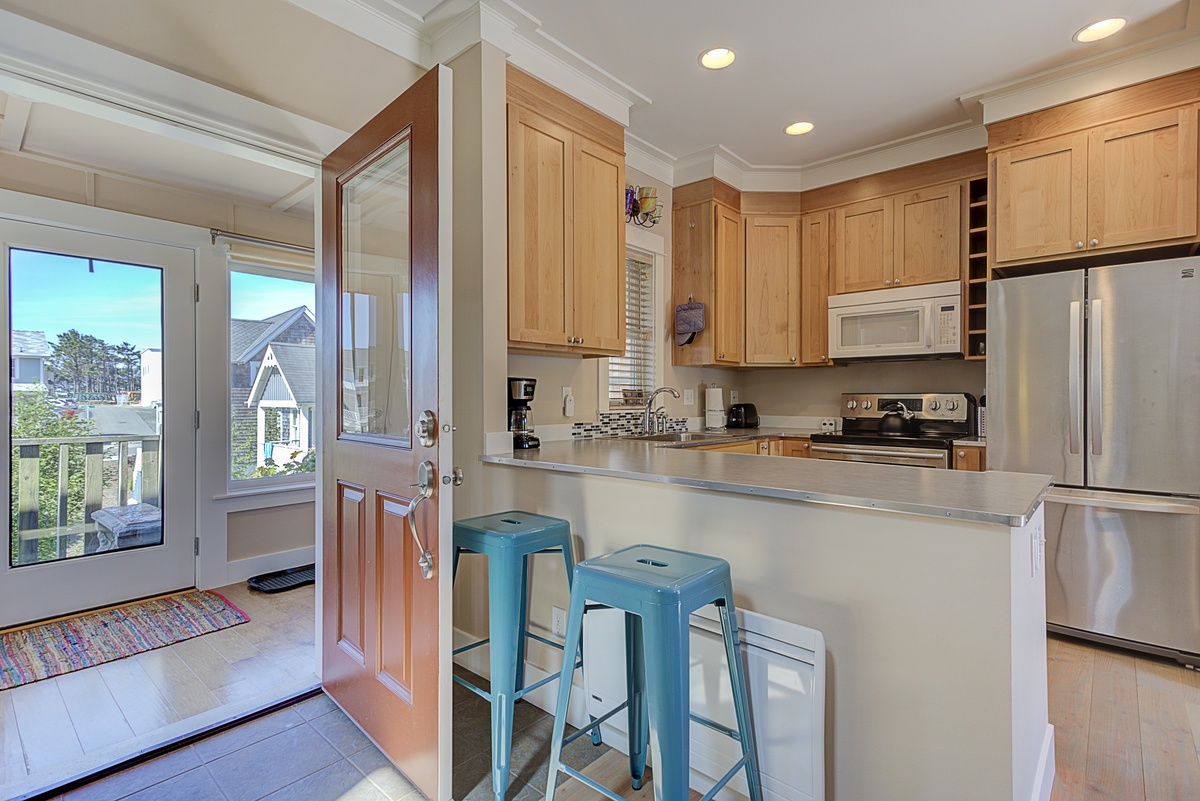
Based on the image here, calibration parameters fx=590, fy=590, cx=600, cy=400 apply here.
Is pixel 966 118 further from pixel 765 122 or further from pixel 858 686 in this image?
pixel 858 686

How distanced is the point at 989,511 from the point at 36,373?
13.4ft

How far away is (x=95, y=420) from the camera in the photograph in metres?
3.18

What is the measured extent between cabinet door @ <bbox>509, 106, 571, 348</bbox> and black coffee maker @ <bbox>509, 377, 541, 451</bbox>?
20 cm

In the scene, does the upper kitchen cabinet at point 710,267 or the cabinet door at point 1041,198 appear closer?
the cabinet door at point 1041,198

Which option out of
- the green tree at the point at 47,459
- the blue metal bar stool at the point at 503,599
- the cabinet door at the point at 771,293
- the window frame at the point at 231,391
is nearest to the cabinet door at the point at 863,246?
the cabinet door at the point at 771,293

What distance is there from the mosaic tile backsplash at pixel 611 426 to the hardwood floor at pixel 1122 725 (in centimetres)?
227

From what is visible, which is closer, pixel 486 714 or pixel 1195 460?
pixel 486 714

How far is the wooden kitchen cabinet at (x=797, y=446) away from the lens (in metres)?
3.86

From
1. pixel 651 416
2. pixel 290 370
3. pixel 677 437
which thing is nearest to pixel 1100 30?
pixel 677 437

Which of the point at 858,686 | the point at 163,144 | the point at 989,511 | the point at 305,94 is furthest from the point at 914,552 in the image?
the point at 163,144

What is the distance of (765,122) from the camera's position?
3408 mm

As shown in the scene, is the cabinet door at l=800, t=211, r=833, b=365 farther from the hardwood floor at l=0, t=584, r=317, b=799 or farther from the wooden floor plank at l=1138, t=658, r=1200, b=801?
the hardwood floor at l=0, t=584, r=317, b=799

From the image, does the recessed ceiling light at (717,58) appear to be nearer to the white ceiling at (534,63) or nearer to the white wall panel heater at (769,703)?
the white ceiling at (534,63)

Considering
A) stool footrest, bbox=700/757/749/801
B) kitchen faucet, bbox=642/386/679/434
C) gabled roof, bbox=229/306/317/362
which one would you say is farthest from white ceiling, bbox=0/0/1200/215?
stool footrest, bbox=700/757/749/801
